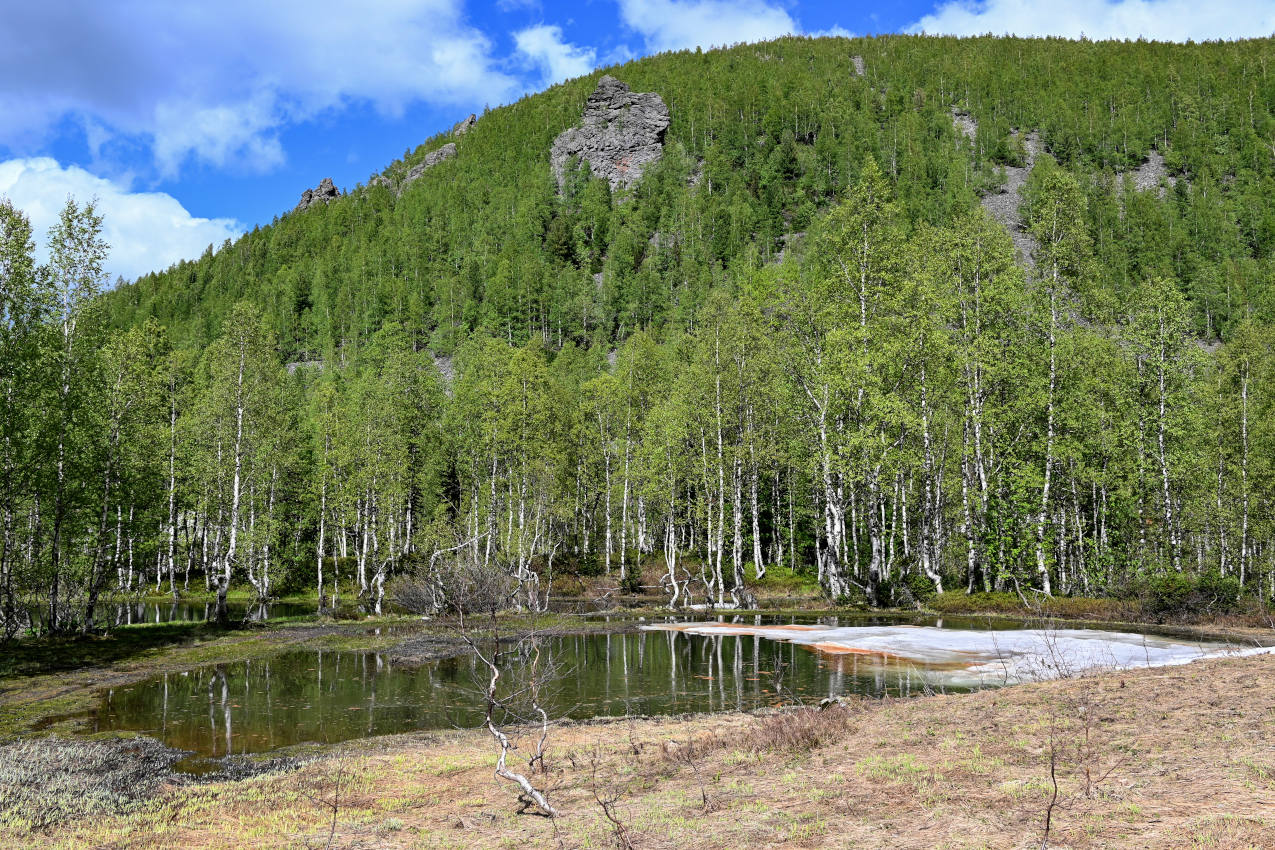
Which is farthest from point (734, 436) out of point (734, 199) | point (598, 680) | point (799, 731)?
point (734, 199)

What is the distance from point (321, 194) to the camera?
186 m

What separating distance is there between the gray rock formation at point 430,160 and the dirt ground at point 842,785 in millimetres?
179738

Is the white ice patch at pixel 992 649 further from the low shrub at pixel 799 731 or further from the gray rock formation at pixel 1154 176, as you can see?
the gray rock formation at pixel 1154 176

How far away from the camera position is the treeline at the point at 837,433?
29141mm

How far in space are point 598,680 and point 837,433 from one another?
66.2 ft

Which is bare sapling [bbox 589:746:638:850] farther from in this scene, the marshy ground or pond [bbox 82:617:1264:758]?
pond [bbox 82:617:1264:758]

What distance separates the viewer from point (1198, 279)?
9288cm

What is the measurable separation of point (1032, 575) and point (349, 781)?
33965 millimetres

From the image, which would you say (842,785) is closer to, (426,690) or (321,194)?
(426,690)

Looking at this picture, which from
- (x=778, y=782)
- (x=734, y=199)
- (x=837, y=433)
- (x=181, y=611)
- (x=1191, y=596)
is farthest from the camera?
(x=734, y=199)

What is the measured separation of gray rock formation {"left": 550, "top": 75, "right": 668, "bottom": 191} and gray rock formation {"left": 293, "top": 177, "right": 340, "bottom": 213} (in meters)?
67.6

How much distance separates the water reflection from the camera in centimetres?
1645

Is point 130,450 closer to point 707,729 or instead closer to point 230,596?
point 230,596

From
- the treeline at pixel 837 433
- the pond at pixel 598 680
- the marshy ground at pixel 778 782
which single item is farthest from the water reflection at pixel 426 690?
the treeline at pixel 837 433
